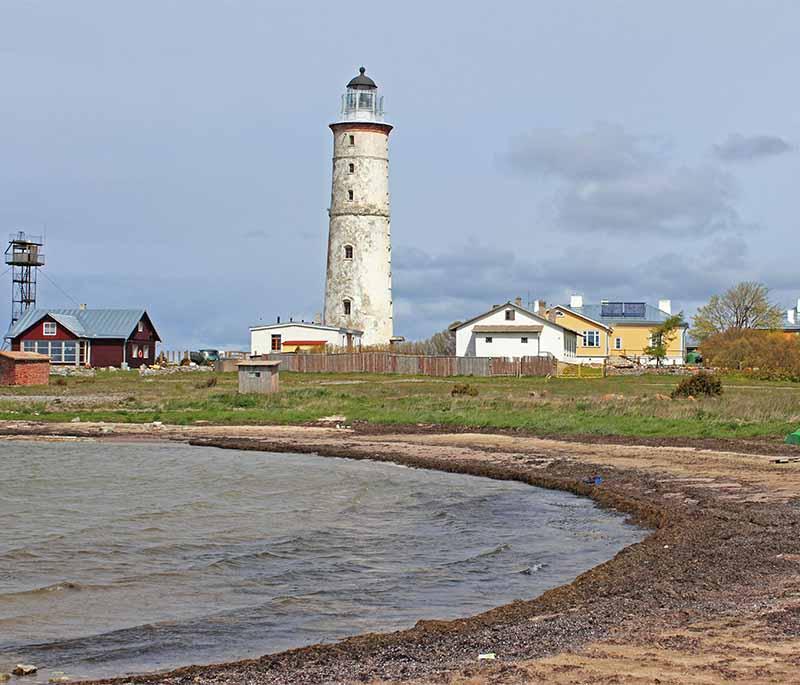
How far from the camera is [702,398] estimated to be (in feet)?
126

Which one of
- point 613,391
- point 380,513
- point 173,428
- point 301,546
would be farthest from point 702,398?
point 301,546

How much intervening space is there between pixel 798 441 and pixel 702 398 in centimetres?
1329

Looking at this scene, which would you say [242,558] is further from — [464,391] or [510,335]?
[510,335]

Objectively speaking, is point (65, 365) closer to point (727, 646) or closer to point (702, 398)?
point (702, 398)

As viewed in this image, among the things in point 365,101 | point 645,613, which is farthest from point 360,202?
point 645,613

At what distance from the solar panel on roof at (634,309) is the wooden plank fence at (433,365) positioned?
23108 millimetres

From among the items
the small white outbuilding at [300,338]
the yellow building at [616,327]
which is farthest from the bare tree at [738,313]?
the small white outbuilding at [300,338]

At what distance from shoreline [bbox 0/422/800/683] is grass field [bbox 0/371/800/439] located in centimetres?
920

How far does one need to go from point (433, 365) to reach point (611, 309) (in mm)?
26044

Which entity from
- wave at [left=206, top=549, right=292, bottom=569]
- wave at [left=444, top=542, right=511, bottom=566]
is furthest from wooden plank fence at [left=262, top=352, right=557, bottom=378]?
wave at [left=206, top=549, right=292, bottom=569]

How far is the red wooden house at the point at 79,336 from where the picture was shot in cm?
7138

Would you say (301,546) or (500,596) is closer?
(500,596)

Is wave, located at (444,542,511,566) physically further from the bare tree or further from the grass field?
the bare tree

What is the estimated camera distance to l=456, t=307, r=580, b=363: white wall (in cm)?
6969
